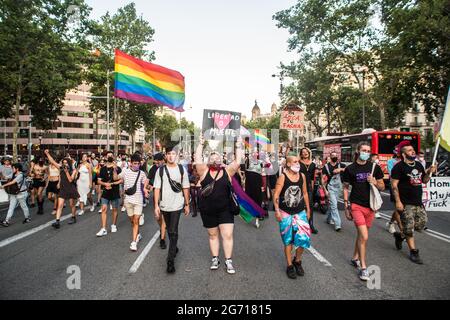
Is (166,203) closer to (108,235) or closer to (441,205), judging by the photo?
(108,235)

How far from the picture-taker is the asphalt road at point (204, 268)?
14.1 ft

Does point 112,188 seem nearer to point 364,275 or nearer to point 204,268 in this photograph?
point 204,268

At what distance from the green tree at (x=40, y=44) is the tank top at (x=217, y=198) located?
17663 mm

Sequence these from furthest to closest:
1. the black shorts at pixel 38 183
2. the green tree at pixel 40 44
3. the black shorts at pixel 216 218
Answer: the green tree at pixel 40 44 → the black shorts at pixel 38 183 → the black shorts at pixel 216 218

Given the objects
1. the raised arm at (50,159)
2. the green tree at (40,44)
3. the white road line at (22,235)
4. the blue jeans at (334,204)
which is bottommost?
the white road line at (22,235)

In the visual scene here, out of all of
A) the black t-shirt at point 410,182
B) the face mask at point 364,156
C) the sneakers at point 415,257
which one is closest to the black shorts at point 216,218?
the face mask at point 364,156

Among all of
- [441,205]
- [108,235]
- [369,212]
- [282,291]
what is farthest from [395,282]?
[108,235]

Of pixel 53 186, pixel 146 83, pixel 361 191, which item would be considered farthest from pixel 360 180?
pixel 53 186

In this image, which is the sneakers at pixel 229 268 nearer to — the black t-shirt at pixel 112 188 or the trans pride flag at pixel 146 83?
the black t-shirt at pixel 112 188

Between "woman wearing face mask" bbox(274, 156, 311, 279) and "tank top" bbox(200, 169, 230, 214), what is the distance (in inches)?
29.9

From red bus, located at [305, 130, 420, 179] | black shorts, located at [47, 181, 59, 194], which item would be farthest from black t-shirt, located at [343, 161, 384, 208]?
red bus, located at [305, 130, 420, 179]

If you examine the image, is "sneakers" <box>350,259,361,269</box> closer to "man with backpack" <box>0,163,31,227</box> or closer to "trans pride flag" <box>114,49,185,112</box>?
"trans pride flag" <box>114,49,185,112</box>

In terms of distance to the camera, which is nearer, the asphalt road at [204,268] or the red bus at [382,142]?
the asphalt road at [204,268]

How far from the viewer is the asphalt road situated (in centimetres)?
429
